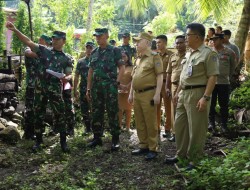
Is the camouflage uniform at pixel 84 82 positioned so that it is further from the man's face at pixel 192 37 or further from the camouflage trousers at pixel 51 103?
the man's face at pixel 192 37

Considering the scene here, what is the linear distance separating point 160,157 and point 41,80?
223cm

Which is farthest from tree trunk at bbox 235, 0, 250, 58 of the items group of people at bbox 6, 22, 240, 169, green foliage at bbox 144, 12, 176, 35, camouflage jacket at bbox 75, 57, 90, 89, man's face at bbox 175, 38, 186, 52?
green foliage at bbox 144, 12, 176, 35

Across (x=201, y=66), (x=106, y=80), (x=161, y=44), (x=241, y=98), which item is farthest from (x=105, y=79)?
(x=241, y=98)

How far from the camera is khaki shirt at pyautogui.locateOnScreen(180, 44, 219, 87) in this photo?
14.4 feet

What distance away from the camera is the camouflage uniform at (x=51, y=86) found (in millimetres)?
5621

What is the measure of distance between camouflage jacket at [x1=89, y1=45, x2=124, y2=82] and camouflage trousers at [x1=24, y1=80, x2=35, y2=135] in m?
1.43

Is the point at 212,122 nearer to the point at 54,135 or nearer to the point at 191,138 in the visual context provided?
the point at 191,138

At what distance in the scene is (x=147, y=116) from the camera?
211 inches

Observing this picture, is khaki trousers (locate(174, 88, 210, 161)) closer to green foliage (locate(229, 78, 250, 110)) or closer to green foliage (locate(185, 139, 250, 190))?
green foliage (locate(185, 139, 250, 190))

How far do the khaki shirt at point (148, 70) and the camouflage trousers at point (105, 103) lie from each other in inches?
24.1

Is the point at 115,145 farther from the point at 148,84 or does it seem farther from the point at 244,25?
the point at 244,25


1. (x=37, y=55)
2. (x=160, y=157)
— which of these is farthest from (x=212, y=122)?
(x=37, y=55)

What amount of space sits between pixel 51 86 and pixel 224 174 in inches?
119

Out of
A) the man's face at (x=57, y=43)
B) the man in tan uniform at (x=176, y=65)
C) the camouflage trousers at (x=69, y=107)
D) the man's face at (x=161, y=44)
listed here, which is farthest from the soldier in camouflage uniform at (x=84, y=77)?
→ the man in tan uniform at (x=176, y=65)
